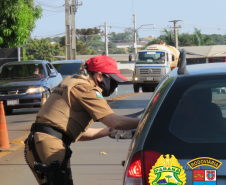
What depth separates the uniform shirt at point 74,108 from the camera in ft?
10.8

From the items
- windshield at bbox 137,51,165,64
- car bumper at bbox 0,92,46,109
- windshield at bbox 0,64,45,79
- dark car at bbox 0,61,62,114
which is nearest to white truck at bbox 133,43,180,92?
windshield at bbox 137,51,165,64

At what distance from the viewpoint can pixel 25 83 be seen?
14.1 meters

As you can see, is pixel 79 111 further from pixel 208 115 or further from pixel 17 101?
pixel 17 101

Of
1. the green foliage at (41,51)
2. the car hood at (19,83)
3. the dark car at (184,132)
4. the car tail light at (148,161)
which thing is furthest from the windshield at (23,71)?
the green foliage at (41,51)

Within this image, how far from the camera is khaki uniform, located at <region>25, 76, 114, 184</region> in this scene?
10.8ft

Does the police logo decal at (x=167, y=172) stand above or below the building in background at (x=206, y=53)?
Result: below

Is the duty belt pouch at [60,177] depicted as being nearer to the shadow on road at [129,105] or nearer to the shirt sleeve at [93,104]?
the shirt sleeve at [93,104]

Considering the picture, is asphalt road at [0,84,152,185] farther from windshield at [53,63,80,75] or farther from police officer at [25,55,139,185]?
windshield at [53,63,80,75]

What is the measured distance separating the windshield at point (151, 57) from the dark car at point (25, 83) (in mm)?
12936

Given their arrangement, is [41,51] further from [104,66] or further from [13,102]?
[104,66]

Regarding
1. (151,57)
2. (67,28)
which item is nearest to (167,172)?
(151,57)

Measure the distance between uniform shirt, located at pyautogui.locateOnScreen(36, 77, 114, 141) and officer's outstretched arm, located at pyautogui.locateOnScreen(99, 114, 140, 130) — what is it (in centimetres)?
4

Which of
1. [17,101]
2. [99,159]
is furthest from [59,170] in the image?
[17,101]

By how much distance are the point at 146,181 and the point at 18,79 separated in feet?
41.7
